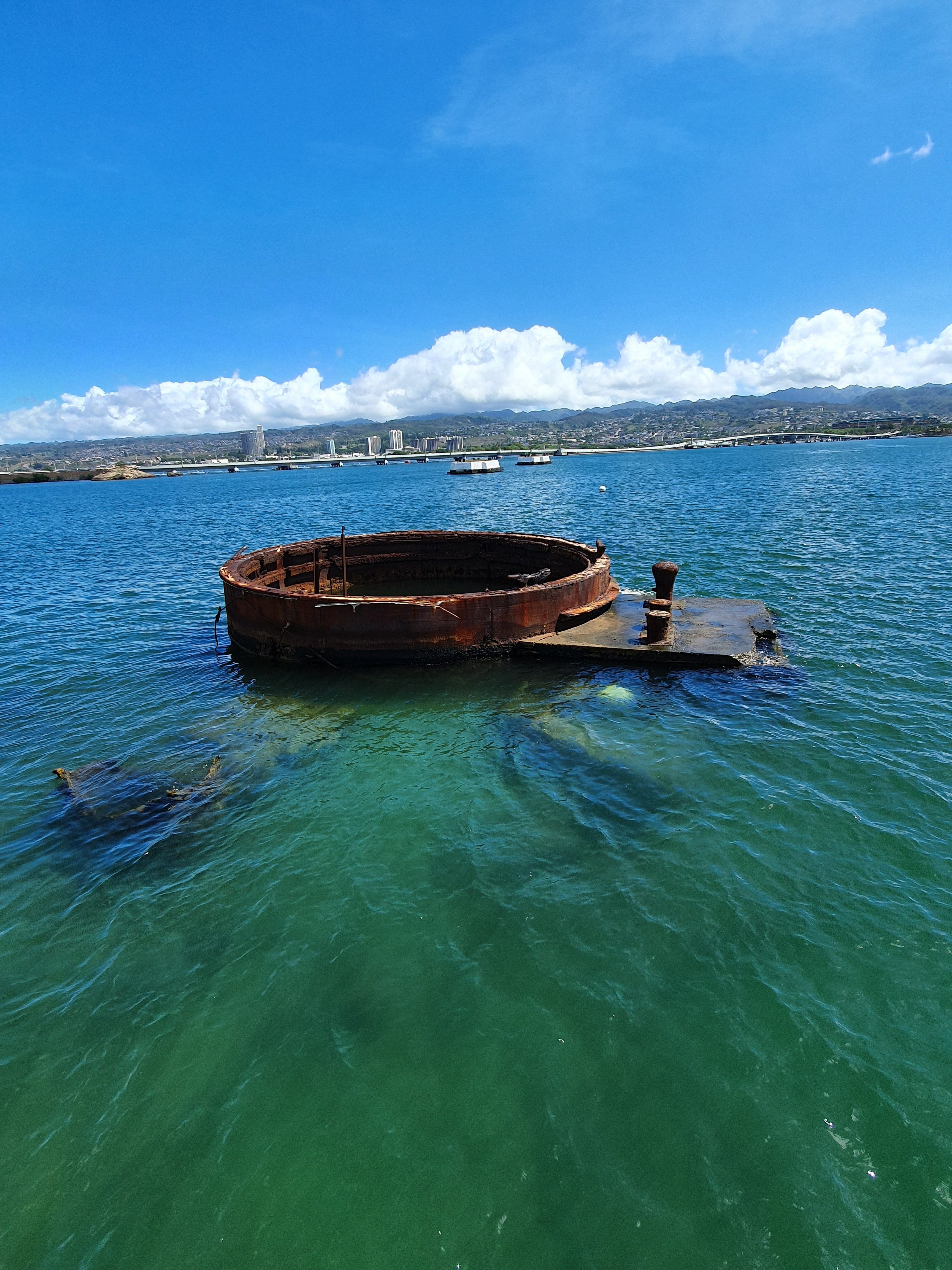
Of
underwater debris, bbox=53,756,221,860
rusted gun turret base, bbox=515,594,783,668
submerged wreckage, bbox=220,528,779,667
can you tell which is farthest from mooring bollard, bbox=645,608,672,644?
underwater debris, bbox=53,756,221,860

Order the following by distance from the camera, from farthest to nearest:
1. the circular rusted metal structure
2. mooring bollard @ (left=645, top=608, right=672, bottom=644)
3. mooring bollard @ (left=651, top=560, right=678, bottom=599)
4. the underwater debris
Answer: mooring bollard @ (left=651, top=560, right=678, bottom=599) → the circular rusted metal structure → mooring bollard @ (left=645, top=608, right=672, bottom=644) → the underwater debris

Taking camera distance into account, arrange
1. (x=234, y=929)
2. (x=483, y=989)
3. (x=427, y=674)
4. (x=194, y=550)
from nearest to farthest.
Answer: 1. (x=483, y=989)
2. (x=234, y=929)
3. (x=427, y=674)
4. (x=194, y=550)

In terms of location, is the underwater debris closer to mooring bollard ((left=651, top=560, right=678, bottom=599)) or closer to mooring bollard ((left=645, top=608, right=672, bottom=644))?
mooring bollard ((left=645, top=608, right=672, bottom=644))

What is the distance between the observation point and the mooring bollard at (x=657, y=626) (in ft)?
50.0

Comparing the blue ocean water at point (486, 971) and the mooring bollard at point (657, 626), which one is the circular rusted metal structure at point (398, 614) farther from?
the mooring bollard at point (657, 626)

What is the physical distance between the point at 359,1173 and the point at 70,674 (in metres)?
15.9

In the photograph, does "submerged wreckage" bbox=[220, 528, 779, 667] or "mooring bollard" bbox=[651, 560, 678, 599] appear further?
"mooring bollard" bbox=[651, 560, 678, 599]

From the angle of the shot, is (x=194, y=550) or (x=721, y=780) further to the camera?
(x=194, y=550)

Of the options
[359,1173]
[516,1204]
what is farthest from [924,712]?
[359,1173]

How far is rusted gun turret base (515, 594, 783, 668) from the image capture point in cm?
1481

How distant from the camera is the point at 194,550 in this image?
3950 centimetres

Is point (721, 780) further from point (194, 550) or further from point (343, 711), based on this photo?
point (194, 550)

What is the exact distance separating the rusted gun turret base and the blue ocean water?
0.56 m

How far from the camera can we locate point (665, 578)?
17.2 m
